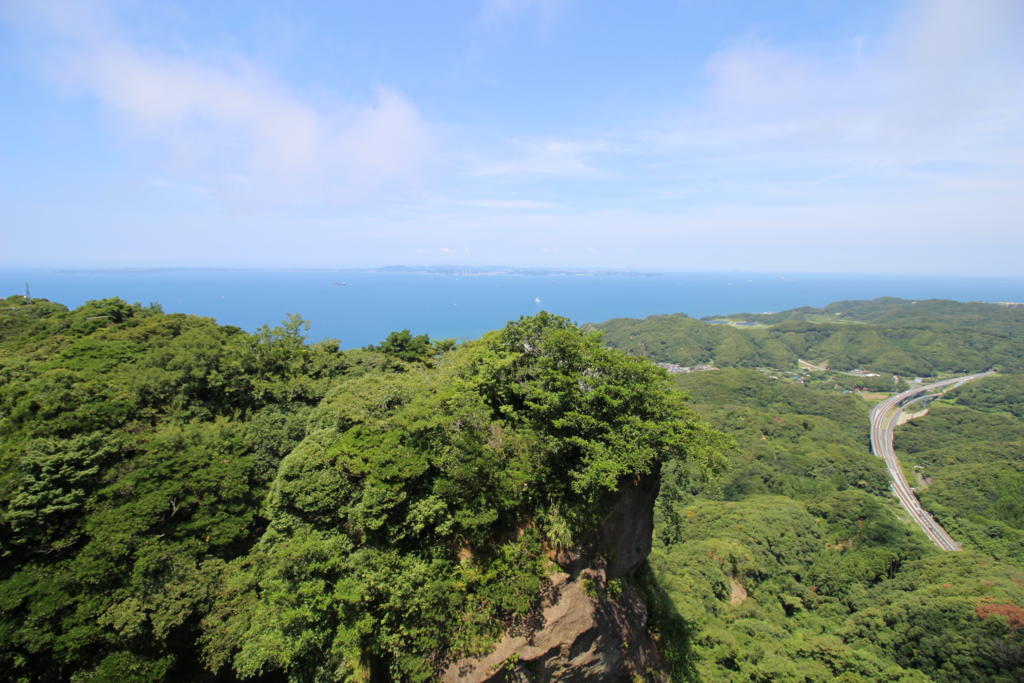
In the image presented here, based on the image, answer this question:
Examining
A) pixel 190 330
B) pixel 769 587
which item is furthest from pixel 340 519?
pixel 769 587

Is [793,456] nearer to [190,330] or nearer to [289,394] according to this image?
[289,394]

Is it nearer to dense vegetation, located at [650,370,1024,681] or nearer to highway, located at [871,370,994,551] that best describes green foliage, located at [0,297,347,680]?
dense vegetation, located at [650,370,1024,681]

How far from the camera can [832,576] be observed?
127 ft

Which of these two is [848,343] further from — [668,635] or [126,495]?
[126,495]

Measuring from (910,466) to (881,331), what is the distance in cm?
9543

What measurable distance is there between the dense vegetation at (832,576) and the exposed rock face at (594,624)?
1.75 meters

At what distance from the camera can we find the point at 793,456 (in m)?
64.6

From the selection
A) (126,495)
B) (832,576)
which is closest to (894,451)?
(832,576)

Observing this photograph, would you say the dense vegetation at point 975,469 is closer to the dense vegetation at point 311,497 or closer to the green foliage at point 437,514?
the dense vegetation at point 311,497

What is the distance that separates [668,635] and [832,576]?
3594 cm

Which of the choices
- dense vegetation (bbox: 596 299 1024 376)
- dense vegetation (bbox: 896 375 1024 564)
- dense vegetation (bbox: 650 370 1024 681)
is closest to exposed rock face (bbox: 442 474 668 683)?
dense vegetation (bbox: 650 370 1024 681)

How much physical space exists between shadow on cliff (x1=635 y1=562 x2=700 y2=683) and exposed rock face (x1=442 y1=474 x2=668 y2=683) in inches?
23.2

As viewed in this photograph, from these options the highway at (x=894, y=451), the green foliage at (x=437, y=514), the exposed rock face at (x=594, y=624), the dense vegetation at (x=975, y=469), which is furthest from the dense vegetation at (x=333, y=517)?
the highway at (x=894, y=451)

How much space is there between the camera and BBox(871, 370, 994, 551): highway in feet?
172
